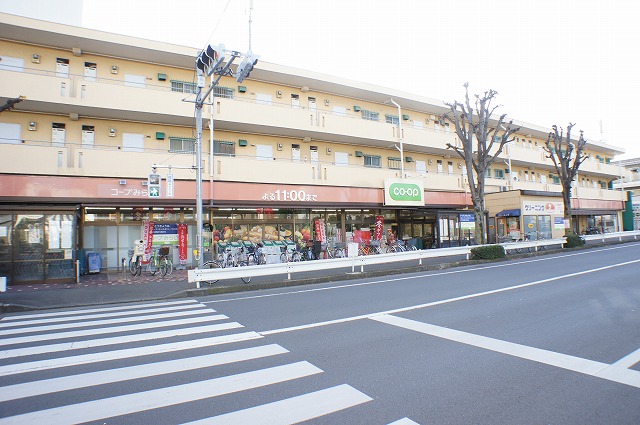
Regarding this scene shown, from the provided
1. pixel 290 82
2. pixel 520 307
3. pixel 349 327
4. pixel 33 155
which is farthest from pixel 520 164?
pixel 33 155

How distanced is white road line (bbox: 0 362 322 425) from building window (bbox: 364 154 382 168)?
1875 cm

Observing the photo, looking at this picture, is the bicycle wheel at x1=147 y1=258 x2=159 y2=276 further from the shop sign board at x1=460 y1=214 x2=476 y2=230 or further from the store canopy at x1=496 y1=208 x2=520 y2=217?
the store canopy at x1=496 y1=208 x2=520 y2=217

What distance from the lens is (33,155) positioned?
1368 cm

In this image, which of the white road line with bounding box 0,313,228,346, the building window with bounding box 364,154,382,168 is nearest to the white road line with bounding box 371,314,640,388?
the white road line with bounding box 0,313,228,346

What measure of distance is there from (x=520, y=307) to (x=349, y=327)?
3.69 metres

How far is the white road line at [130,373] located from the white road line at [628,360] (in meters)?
4.04

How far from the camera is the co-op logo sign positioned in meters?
19.9

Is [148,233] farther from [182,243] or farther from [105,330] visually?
[105,330]

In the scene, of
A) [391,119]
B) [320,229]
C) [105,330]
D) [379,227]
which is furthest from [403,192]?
[105,330]

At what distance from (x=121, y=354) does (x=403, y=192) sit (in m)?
17.7

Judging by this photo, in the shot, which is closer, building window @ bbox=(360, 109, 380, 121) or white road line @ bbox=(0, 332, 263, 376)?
white road line @ bbox=(0, 332, 263, 376)

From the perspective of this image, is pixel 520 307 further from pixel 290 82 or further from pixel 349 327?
pixel 290 82

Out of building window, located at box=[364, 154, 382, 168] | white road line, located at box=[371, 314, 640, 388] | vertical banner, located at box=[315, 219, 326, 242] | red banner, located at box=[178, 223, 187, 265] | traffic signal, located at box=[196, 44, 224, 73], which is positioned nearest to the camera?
white road line, located at box=[371, 314, 640, 388]

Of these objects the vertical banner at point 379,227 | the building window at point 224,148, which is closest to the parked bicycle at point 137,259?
the building window at point 224,148
